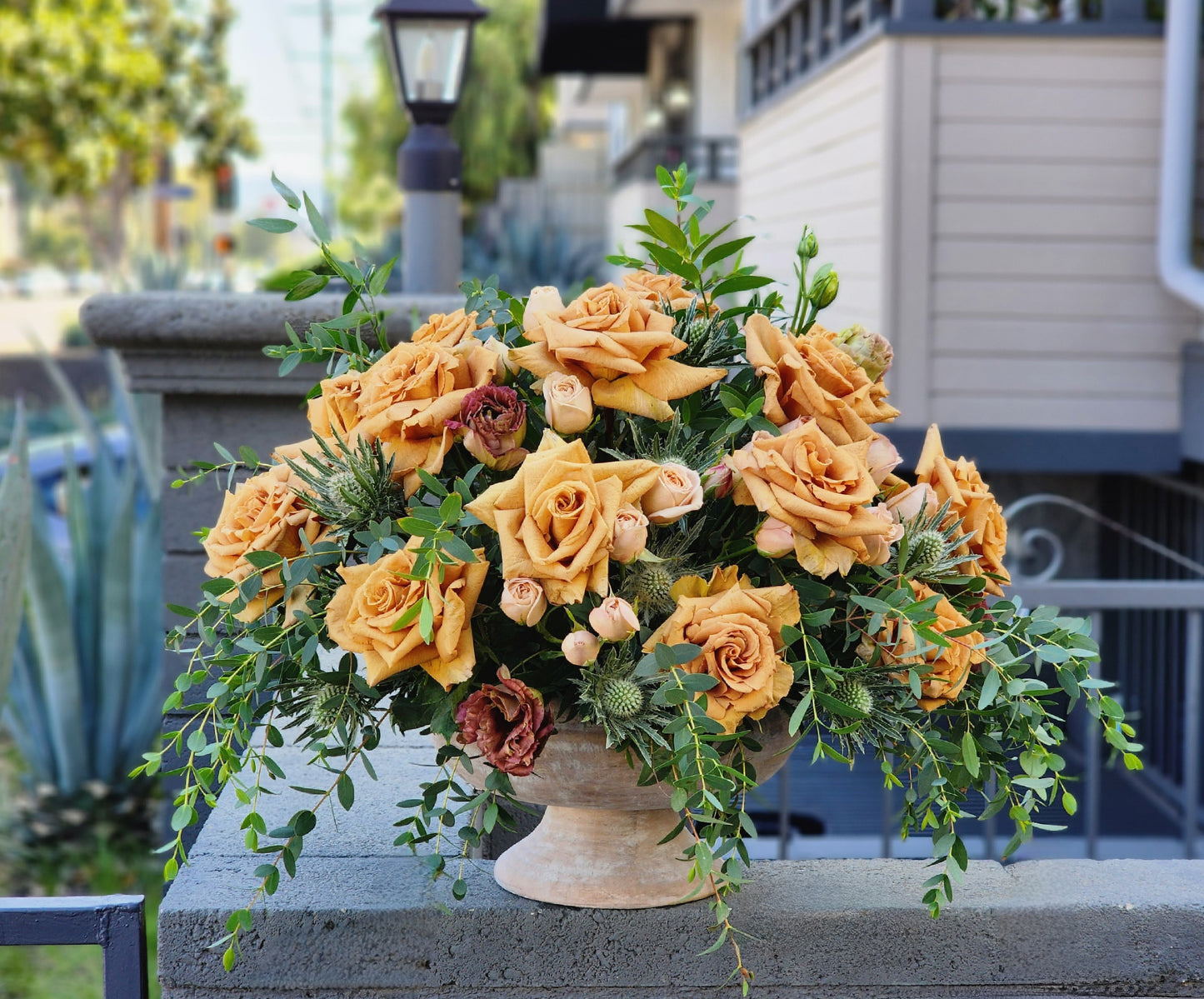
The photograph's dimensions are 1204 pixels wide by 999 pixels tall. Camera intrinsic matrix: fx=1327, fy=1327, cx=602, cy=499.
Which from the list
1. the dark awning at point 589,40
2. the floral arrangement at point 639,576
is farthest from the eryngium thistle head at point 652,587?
the dark awning at point 589,40

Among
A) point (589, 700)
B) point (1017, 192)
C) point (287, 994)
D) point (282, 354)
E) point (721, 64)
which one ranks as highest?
point (721, 64)

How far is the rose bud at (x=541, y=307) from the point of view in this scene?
121cm

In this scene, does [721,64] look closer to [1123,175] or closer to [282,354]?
[1123,175]

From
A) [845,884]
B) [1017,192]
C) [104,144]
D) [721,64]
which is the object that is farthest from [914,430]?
[104,144]

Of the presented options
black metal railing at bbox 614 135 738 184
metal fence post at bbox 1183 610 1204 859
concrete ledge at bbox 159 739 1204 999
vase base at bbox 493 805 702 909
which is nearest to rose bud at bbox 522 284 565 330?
vase base at bbox 493 805 702 909

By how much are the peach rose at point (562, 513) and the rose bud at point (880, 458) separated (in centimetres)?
24

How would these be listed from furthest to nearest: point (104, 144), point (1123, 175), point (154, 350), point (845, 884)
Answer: point (104, 144) → point (1123, 175) → point (154, 350) → point (845, 884)

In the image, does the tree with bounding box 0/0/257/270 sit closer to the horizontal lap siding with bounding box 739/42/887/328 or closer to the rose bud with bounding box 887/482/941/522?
the horizontal lap siding with bounding box 739/42/887/328

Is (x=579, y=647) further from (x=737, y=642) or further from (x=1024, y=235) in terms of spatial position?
(x=1024, y=235)

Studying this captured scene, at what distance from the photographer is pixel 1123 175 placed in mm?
4855

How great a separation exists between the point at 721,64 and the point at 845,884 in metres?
12.3

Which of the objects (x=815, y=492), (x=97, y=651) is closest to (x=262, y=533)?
(x=815, y=492)

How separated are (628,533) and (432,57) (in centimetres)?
253

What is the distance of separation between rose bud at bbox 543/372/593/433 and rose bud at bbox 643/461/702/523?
0.09 m
